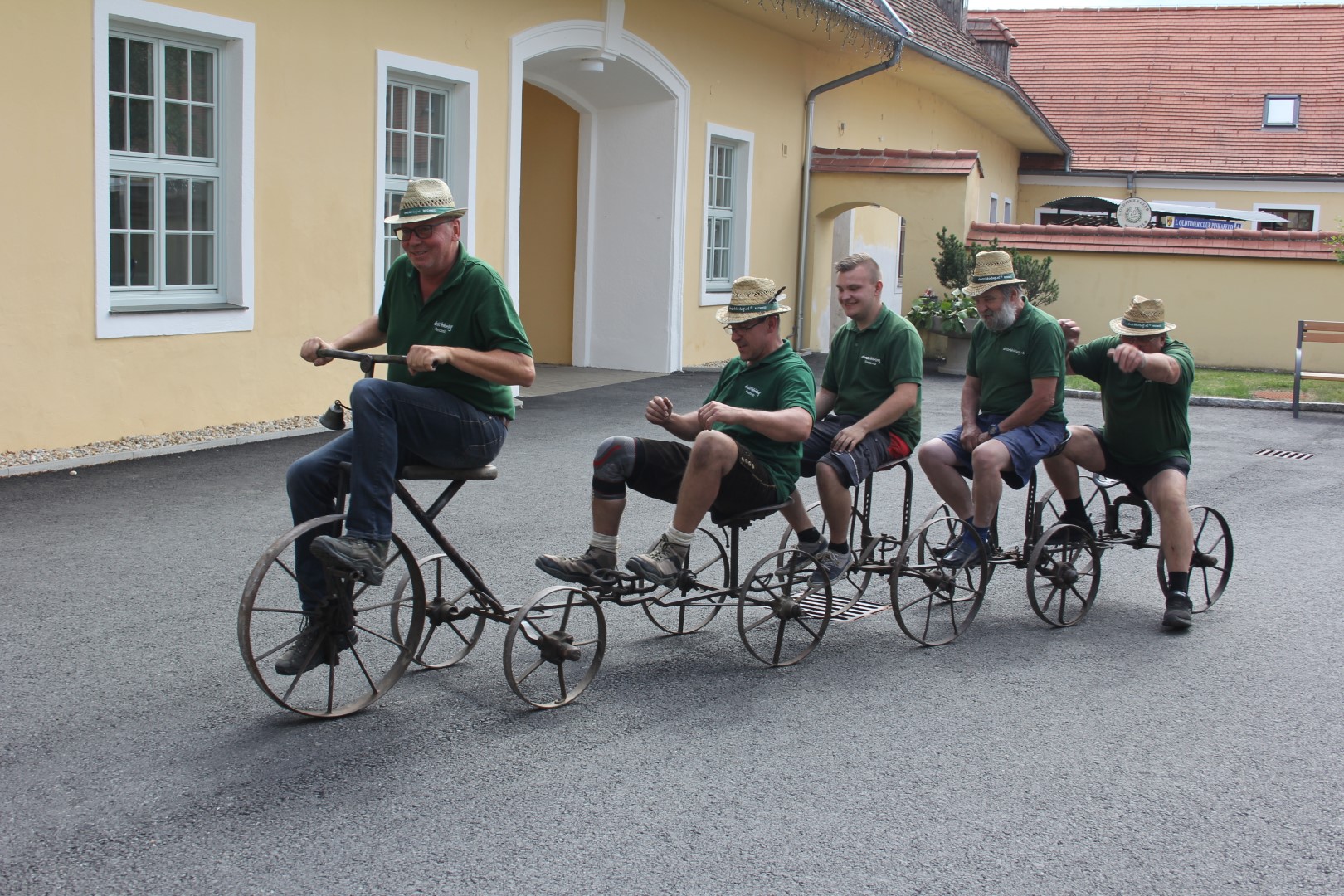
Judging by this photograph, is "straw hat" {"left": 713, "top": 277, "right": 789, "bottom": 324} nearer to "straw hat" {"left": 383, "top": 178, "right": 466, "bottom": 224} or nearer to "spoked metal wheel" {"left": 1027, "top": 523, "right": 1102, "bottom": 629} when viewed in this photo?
"straw hat" {"left": 383, "top": 178, "right": 466, "bottom": 224}

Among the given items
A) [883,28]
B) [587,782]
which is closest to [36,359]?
[587,782]

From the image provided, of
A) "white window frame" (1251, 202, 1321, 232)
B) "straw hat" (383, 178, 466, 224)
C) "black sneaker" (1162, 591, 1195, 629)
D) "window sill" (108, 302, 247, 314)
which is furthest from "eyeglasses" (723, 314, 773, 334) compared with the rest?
"white window frame" (1251, 202, 1321, 232)

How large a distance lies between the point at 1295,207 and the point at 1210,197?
2.04 m

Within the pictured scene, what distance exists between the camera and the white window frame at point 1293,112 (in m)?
38.0

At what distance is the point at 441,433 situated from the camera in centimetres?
473

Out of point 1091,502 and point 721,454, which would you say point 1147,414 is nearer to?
point 1091,502

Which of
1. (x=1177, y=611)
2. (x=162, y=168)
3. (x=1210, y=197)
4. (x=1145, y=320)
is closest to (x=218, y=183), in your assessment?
(x=162, y=168)

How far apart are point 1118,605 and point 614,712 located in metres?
2.98

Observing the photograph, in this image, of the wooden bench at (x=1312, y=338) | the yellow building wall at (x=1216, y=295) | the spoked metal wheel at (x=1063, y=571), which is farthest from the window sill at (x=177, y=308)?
the yellow building wall at (x=1216, y=295)

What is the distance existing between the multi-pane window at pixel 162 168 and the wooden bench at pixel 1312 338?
36.4ft

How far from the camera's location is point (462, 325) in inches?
194

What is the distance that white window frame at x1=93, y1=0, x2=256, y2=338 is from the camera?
30.6ft

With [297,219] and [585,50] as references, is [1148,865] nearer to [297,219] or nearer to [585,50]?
[297,219]

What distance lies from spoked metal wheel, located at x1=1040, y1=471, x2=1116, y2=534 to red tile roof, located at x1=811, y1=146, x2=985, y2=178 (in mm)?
10185
